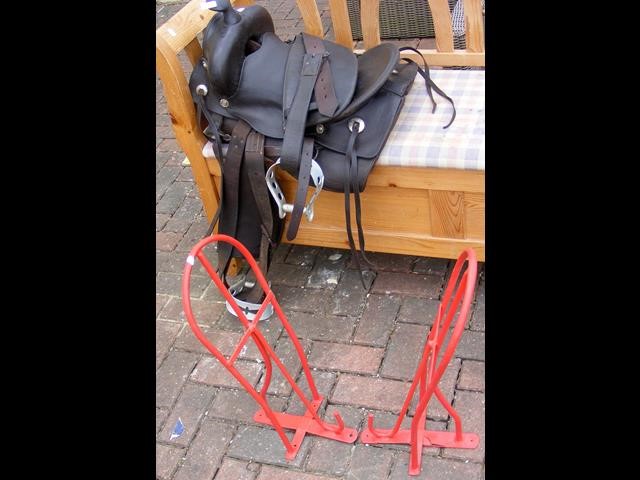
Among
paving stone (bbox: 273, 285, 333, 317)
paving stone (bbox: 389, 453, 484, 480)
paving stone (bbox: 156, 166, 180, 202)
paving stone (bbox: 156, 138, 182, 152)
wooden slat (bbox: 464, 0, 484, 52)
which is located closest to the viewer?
paving stone (bbox: 389, 453, 484, 480)

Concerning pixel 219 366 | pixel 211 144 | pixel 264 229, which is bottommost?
A: pixel 219 366

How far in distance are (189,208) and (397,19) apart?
1761mm

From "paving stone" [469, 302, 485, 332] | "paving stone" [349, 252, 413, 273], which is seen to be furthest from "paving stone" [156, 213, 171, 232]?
"paving stone" [469, 302, 485, 332]

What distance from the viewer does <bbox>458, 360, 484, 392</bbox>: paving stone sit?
96.6 inches

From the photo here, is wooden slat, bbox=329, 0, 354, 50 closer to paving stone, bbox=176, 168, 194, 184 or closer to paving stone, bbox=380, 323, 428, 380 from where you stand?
paving stone, bbox=176, 168, 194, 184

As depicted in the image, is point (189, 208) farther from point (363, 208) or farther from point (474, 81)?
point (474, 81)

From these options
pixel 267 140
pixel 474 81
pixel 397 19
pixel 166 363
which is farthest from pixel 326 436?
pixel 397 19

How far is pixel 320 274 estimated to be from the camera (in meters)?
3.02

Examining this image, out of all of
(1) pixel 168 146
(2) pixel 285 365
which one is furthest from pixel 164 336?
(1) pixel 168 146

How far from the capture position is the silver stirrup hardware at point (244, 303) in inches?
110

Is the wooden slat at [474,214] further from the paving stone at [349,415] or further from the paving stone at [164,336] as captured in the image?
the paving stone at [164,336]

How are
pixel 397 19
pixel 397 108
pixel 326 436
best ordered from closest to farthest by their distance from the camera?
pixel 326 436
pixel 397 108
pixel 397 19

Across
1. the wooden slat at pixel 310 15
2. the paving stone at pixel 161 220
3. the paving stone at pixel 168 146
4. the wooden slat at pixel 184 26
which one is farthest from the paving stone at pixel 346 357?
the paving stone at pixel 168 146

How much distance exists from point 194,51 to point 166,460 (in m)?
1.58
